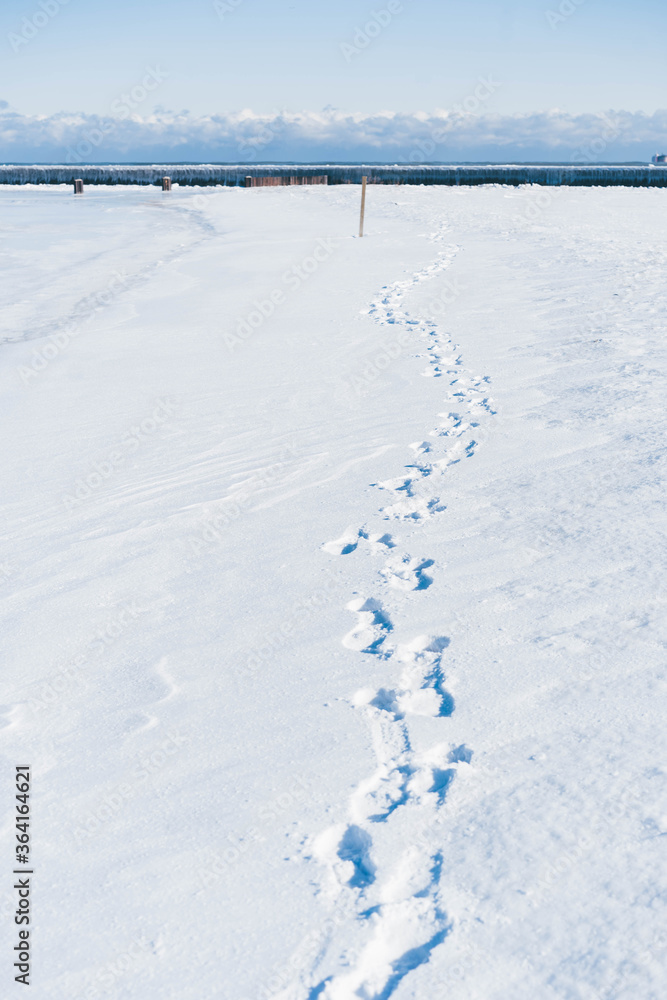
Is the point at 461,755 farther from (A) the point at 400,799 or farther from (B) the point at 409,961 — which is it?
(B) the point at 409,961

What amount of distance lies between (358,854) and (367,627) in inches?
44.0

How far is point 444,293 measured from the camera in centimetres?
997

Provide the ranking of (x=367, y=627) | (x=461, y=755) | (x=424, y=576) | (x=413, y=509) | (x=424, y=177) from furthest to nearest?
(x=424, y=177), (x=413, y=509), (x=424, y=576), (x=367, y=627), (x=461, y=755)

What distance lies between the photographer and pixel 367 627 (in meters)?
3.09

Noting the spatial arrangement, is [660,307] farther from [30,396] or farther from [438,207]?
[438,207]

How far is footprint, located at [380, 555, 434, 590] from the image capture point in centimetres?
336

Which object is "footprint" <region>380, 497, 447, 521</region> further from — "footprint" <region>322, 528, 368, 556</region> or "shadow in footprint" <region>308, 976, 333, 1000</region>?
"shadow in footprint" <region>308, 976, 333, 1000</region>

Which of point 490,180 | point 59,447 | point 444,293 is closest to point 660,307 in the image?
point 444,293

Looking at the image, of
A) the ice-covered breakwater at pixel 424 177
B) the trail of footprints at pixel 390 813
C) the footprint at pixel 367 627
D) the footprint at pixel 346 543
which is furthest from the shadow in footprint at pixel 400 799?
the ice-covered breakwater at pixel 424 177

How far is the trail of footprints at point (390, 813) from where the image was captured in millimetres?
1771

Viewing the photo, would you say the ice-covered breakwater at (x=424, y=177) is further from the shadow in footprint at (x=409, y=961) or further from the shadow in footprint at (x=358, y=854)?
the shadow in footprint at (x=409, y=961)

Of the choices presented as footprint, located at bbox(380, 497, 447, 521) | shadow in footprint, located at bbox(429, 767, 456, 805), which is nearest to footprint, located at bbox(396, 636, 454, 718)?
shadow in footprint, located at bbox(429, 767, 456, 805)

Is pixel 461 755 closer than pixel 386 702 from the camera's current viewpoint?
Yes

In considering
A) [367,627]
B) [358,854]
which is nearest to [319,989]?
A: [358,854]
